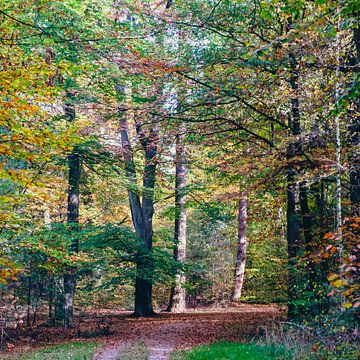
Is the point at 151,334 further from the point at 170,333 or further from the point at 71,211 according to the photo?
the point at 71,211

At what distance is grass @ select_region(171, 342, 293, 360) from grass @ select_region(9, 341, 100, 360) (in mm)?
2058

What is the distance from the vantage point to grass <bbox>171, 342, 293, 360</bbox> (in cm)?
847

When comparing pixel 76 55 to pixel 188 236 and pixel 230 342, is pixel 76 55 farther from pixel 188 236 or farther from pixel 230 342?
pixel 188 236

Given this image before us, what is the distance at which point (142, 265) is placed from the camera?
16422 millimetres

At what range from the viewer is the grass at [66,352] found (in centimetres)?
984

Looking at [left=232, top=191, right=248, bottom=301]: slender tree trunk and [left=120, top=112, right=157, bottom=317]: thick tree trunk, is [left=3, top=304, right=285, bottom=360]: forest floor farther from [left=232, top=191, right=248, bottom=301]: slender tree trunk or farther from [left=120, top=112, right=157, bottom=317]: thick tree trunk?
[left=232, top=191, right=248, bottom=301]: slender tree trunk

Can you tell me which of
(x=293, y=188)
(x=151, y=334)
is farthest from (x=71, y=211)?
(x=293, y=188)

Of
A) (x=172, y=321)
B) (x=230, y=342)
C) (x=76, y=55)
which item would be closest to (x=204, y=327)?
(x=172, y=321)

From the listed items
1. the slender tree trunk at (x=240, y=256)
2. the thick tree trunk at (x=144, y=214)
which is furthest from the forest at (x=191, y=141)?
the slender tree trunk at (x=240, y=256)

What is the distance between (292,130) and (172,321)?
8882mm

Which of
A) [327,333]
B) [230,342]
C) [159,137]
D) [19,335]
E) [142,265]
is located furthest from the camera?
[142,265]

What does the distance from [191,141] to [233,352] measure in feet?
18.0

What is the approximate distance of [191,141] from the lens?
12141mm

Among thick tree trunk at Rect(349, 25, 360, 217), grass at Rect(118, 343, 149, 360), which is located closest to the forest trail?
grass at Rect(118, 343, 149, 360)
